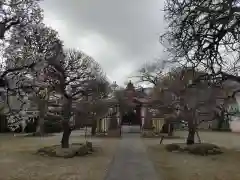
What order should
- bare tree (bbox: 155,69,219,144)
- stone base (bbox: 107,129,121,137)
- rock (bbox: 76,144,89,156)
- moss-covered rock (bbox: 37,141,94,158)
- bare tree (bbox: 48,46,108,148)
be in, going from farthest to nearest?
1. stone base (bbox: 107,129,121,137)
2. bare tree (bbox: 155,69,219,144)
3. bare tree (bbox: 48,46,108,148)
4. rock (bbox: 76,144,89,156)
5. moss-covered rock (bbox: 37,141,94,158)

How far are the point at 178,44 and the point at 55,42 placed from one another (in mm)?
13152

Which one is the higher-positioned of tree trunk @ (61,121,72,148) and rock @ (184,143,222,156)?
tree trunk @ (61,121,72,148)

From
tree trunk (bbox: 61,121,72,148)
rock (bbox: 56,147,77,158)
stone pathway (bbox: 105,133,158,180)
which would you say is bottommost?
stone pathway (bbox: 105,133,158,180)

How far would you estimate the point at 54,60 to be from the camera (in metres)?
25.5

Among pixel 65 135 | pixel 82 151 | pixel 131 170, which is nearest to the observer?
pixel 131 170

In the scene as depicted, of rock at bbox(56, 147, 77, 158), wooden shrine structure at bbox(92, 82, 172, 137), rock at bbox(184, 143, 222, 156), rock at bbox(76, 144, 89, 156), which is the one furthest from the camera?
wooden shrine structure at bbox(92, 82, 172, 137)

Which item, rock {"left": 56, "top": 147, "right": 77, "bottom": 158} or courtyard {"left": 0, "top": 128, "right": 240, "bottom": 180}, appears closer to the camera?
courtyard {"left": 0, "top": 128, "right": 240, "bottom": 180}

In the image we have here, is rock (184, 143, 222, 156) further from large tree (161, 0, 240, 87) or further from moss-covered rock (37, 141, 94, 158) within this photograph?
large tree (161, 0, 240, 87)

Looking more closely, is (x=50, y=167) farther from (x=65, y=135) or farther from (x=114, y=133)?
(x=114, y=133)

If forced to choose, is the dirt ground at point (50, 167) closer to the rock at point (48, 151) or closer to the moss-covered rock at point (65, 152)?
the rock at point (48, 151)

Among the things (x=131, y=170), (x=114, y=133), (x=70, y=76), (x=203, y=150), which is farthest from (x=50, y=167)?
(x=114, y=133)

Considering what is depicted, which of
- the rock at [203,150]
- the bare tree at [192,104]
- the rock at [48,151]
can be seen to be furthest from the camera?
the bare tree at [192,104]

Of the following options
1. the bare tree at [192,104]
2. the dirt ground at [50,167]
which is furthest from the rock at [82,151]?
the bare tree at [192,104]

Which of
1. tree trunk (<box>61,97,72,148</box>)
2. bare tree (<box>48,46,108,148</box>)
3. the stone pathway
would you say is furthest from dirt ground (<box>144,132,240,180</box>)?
bare tree (<box>48,46,108,148</box>)
